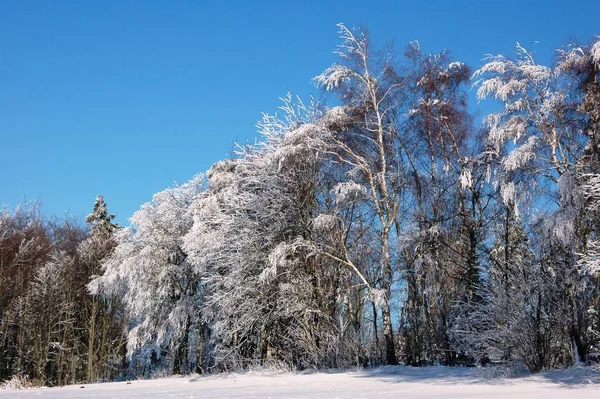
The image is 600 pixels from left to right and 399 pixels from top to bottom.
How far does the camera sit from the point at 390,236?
59.9ft

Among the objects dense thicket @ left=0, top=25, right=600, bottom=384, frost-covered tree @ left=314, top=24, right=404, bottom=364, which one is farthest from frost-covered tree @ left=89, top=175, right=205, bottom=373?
frost-covered tree @ left=314, top=24, right=404, bottom=364

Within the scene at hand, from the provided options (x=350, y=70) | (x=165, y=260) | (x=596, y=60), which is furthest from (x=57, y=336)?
(x=596, y=60)

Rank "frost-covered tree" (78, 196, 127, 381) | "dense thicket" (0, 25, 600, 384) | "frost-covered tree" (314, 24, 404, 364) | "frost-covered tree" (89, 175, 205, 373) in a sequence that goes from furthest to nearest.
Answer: "frost-covered tree" (78, 196, 127, 381) → "frost-covered tree" (89, 175, 205, 373) → "frost-covered tree" (314, 24, 404, 364) → "dense thicket" (0, 25, 600, 384)

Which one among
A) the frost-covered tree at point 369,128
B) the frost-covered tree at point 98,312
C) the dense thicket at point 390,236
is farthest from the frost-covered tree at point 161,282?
the frost-covered tree at point 369,128

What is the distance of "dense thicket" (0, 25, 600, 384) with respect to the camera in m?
11.2

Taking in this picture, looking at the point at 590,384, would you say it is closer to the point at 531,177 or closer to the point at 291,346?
the point at 531,177

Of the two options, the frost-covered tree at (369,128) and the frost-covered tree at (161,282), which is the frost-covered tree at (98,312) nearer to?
the frost-covered tree at (161,282)

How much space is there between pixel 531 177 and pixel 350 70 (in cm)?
668

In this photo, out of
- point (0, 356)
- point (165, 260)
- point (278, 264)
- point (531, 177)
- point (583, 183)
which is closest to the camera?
point (583, 183)

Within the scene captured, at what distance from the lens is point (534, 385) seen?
8758 mm

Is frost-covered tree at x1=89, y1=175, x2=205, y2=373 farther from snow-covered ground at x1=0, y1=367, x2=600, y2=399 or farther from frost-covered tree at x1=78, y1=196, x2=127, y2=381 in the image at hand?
snow-covered ground at x1=0, y1=367, x2=600, y2=399

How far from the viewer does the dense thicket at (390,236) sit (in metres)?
11.2

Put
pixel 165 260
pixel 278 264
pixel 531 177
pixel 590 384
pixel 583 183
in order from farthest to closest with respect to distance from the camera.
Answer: pixel 165 260
pixel 278 264
pixel 531 177
pixel 583 183
pixel 590 384

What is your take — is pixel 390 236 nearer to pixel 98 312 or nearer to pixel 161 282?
pixel 161 282
